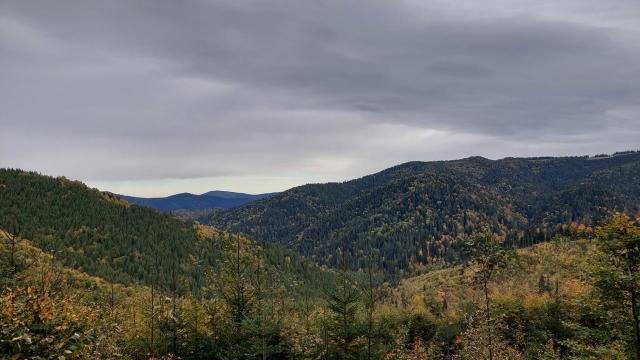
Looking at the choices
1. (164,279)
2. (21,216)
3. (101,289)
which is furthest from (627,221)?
(21,216)

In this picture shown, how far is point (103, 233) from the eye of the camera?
16175 centimetres

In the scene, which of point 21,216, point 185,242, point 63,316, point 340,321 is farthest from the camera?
point 185,242

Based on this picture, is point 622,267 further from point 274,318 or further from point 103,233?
point 103,233

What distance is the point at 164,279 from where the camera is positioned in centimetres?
14325

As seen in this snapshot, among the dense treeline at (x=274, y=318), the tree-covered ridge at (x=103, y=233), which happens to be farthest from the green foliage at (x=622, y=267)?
the tree-covered ridge at (x=103, y=233)

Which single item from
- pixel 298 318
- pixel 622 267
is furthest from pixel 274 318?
pixel 622 267

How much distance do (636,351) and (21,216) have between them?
6750 inches

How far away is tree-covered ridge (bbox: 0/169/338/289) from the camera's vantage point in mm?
135250

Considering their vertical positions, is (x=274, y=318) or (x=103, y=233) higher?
(x=103, y=233)

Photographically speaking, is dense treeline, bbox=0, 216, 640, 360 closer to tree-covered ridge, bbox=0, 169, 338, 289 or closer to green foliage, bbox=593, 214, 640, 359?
green foliage, bbox=593, 214, 640, 359

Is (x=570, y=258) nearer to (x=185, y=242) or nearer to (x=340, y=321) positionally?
(x=340, y=321)

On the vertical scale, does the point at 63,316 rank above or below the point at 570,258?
above

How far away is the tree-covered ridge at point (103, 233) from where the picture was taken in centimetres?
13525

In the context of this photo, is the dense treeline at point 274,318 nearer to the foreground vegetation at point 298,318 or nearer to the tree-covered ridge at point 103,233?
the foreground vegetation at point 298,318
